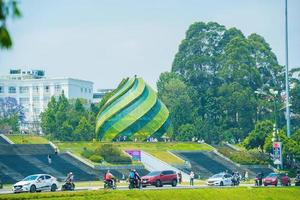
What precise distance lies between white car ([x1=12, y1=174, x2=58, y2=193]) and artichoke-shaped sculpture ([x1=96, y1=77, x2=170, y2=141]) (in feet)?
119

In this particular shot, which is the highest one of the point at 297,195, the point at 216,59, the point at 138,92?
the point at 216,59

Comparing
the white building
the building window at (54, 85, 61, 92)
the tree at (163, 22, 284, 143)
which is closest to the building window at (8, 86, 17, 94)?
the white building

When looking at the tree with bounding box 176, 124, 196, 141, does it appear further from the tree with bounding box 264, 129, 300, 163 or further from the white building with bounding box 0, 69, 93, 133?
the white building with bounding box 0, 69, 93, 133

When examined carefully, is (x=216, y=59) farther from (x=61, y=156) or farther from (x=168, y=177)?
(x=168, y=177)

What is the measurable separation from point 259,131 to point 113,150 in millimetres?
16843

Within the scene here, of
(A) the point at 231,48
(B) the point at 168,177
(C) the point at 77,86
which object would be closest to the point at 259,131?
(A) the point at 231,48

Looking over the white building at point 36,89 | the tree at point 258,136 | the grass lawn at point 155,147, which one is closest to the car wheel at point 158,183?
the grass lawn at point 155,147

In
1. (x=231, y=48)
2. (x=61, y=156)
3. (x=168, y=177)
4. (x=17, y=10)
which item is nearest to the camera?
(x=17, y=10)

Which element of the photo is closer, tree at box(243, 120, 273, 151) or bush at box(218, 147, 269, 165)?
bush at box(218, 147, 269, 165)

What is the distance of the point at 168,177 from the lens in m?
38.7

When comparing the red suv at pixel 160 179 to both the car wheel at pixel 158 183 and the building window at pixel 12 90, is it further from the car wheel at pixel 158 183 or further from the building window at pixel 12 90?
the building window at pixel 12 90

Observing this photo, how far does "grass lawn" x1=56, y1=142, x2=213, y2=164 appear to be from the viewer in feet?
202

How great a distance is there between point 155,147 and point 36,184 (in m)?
34.8

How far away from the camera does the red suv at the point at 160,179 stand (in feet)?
123
